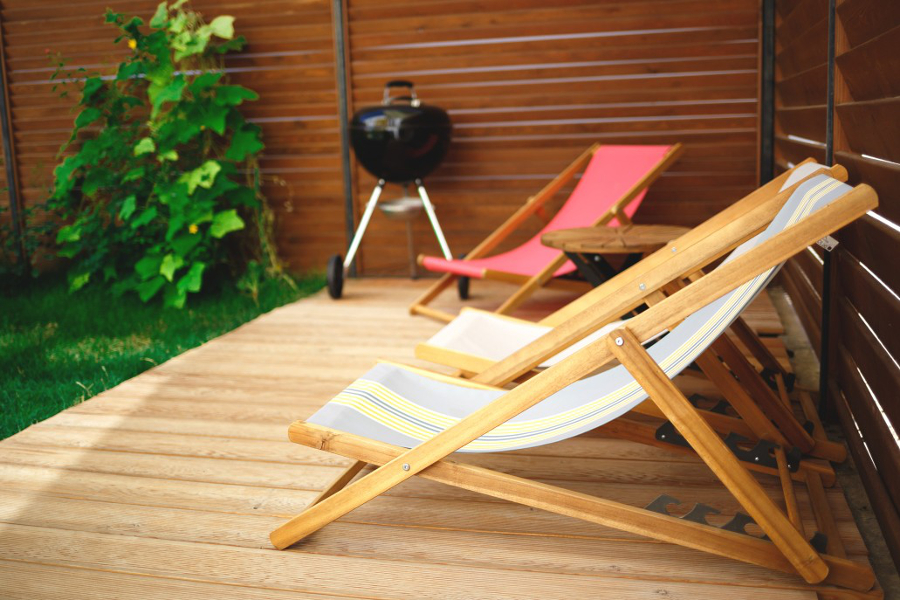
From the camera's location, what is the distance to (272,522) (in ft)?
7.36

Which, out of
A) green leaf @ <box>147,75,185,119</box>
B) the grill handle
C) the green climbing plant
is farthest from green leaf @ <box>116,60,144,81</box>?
the grill handle

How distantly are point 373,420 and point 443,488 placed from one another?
0.40 m

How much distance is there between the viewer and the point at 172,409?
10.4 feet

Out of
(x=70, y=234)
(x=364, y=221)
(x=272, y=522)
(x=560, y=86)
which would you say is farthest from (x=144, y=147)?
(x=272, y=522)

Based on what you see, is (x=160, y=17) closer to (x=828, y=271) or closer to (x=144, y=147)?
(x=144, y=147)

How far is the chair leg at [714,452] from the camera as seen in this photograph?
1.76 meters

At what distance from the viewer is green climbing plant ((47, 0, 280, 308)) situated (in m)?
5.21

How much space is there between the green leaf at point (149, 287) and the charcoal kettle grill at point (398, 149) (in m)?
1.04

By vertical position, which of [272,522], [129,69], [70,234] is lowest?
[272,522]

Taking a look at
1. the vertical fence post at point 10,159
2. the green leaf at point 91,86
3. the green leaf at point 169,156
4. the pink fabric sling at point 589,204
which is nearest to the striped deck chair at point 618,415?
the pink fabric sling at point 589,204

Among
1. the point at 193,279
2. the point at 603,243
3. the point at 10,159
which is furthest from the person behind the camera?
the point at 10,159

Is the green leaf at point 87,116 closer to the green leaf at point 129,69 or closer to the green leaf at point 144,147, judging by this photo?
the green leaf at point 129,69

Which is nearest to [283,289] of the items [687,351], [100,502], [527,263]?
[527,263]

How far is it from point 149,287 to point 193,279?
29cm
